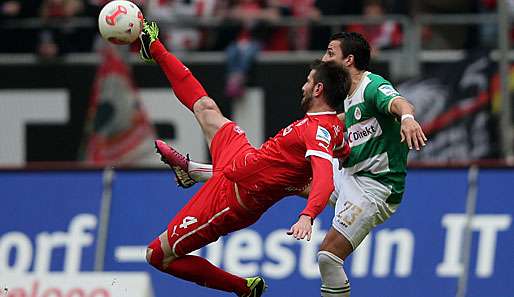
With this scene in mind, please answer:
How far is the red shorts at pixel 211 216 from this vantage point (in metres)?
10.1

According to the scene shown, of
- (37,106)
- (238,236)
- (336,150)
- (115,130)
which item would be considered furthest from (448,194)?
(37,106)

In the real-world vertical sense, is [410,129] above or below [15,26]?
below

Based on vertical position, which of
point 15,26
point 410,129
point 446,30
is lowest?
point 410,129

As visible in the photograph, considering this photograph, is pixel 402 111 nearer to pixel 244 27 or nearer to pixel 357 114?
pixel 357 114

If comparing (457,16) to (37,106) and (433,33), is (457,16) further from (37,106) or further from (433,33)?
(37,106)

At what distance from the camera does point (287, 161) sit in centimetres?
985

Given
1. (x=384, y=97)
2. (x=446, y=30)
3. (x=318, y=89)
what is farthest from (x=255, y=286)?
(x=446, y=30)

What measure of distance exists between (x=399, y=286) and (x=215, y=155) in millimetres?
2919

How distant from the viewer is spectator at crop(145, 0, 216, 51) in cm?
1603

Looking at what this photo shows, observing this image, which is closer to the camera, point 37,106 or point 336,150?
point 336,150

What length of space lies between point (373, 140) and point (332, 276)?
1011mm

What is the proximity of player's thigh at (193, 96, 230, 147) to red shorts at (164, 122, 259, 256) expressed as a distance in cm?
22

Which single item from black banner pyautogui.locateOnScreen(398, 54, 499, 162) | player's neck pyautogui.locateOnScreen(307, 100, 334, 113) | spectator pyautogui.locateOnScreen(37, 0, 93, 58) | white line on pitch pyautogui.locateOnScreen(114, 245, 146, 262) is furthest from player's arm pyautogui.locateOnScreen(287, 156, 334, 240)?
spectator pyautogui.locateOnScreen(37, 0, 93, 58)

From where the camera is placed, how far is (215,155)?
1044 cm
